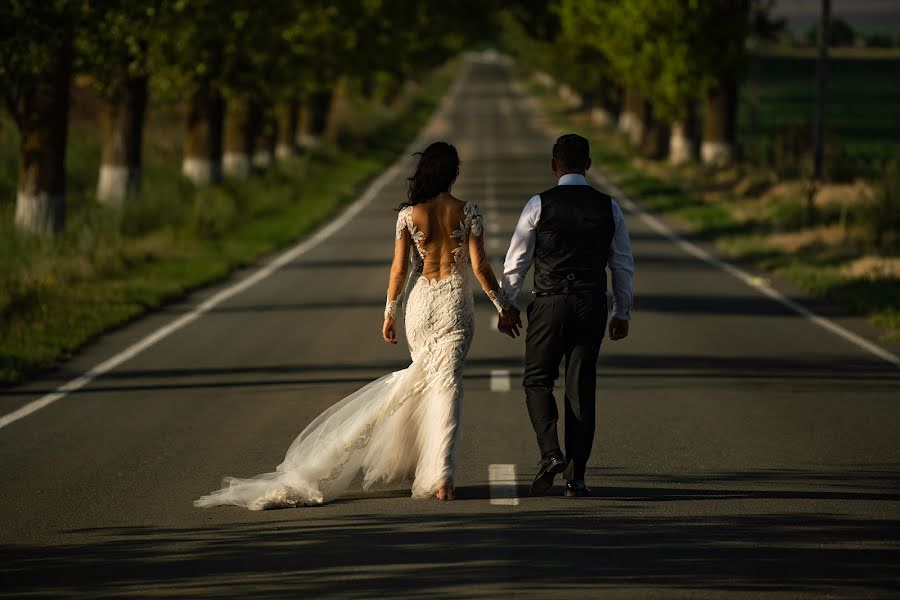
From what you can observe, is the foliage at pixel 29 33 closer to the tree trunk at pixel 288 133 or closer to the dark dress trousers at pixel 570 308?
the dark dress trousers at pixel 570 308

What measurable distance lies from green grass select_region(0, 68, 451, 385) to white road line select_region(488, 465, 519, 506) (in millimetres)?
5615

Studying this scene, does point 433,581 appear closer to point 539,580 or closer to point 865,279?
point 539,580

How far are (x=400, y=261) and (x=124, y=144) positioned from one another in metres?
22.7

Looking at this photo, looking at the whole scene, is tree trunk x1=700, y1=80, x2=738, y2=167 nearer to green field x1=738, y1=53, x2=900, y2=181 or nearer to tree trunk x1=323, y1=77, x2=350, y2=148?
green field x1=738, y1=53, x2=900, y2=181

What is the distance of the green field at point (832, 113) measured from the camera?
43.3 meters

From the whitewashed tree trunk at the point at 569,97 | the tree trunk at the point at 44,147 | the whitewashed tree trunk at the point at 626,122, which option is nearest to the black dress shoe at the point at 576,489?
the tree trunk at the point at 44,147

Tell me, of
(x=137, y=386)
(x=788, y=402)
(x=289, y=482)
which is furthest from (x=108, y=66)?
(x=289, y=482)

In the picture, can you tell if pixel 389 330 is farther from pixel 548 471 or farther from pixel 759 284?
pixel 759 284

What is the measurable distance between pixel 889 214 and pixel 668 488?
66.6 feet

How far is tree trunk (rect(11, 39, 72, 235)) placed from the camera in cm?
2500

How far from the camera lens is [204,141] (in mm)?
40094

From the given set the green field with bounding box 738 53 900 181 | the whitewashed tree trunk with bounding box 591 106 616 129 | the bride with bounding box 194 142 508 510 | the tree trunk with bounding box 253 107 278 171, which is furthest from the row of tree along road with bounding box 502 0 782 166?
the bride with bounding box 194 142 508 510

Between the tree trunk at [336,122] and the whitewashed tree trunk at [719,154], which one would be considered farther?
the tree trunk at [336,122]

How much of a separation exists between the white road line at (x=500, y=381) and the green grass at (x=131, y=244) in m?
4.06
